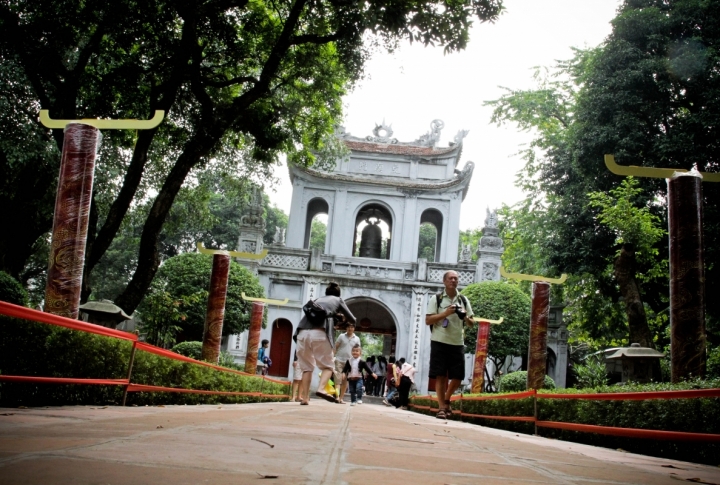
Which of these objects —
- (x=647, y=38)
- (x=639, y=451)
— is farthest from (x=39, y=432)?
(x=647, y=38)

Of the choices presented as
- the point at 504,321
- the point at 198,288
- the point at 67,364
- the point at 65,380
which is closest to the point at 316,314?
the point at 67,364

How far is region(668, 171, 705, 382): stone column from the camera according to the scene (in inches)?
245

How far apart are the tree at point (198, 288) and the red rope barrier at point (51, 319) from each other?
13.2 meters

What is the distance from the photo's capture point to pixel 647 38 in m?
17.8

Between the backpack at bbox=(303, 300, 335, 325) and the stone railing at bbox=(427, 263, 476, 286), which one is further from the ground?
the stone railing at bbox=(427, 263, 476, 286)

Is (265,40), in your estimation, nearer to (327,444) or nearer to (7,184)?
(7,184)

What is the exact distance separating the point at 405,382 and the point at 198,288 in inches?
262

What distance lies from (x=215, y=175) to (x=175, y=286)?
13.2 feet

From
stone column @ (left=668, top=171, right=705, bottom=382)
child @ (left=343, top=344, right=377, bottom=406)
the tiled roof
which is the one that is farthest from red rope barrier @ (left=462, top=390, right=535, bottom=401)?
the tiled roof

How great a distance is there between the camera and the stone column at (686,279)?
20.4ft

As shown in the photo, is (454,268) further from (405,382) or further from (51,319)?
(51,319)

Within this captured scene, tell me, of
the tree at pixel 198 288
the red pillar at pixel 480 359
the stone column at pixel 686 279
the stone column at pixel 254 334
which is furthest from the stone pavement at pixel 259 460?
the tree at pixel 198 288

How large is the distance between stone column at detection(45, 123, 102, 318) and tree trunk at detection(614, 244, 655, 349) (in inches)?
401

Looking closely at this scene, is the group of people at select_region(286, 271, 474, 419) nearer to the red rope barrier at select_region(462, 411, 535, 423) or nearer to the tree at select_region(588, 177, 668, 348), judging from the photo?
the red rope barrier at select_region(462, 411, 535, 423)
